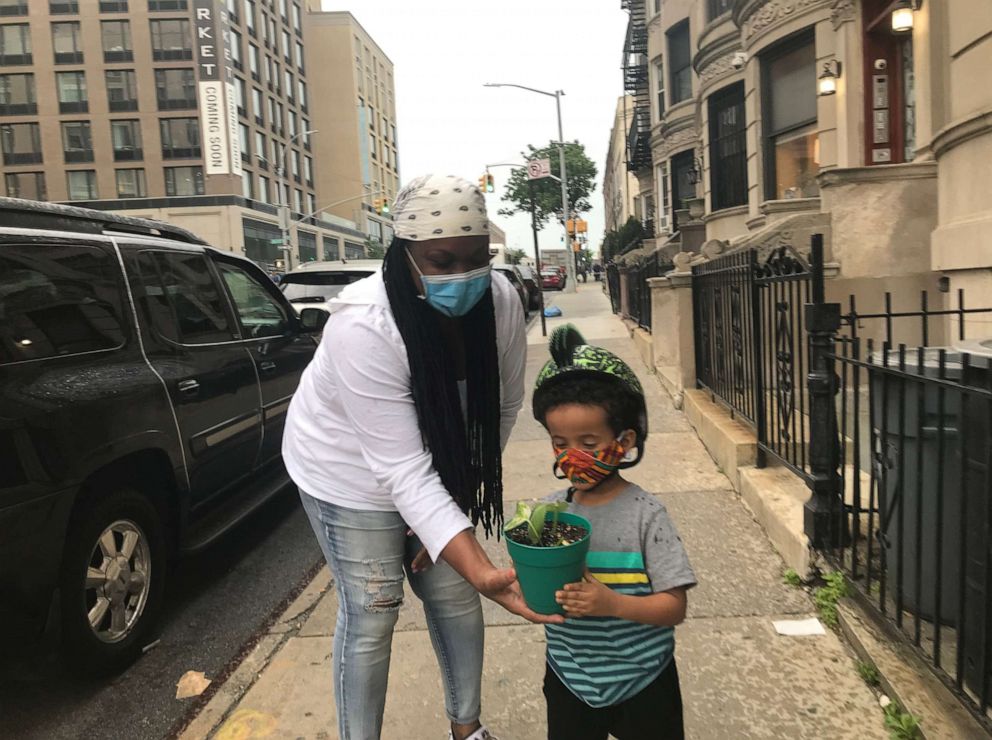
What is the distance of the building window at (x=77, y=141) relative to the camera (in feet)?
176

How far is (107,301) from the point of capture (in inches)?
137

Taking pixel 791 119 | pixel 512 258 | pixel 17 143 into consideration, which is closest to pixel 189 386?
pixel 791 119

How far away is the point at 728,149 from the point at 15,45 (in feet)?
197

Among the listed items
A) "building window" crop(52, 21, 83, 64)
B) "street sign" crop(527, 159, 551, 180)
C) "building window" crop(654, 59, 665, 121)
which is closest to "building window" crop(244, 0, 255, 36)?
"building window" crop(52, 21, 83, 64)

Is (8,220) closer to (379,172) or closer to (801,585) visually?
(801,585)

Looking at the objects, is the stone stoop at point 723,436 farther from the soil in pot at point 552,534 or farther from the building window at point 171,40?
the building window at point 171,40

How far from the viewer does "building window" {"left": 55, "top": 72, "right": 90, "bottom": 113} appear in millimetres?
53844

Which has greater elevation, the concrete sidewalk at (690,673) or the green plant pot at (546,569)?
the green plant pot at (546,569)

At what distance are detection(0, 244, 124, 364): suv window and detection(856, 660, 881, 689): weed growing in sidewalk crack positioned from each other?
338 centimetres

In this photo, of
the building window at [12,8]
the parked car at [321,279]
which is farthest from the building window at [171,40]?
the parked car at [321,279]

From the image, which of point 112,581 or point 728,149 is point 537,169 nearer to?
point 728,149

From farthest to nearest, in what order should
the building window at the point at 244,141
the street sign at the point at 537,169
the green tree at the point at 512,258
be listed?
the building window at the point at 244,141
the green tree at the point at 512,258
the street sign at the point at 537,169

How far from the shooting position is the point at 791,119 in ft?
37.9

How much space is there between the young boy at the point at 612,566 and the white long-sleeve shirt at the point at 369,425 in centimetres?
33
